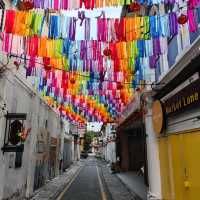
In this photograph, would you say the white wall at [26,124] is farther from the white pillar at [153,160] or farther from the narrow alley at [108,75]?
the white pillar at [153,160]

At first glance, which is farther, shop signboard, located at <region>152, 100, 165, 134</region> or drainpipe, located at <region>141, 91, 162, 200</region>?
drainpipe, located at <region>141, 91, 162, 200</region>

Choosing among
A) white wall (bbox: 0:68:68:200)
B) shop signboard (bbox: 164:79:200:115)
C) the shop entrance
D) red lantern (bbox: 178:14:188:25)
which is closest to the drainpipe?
the shop entrance

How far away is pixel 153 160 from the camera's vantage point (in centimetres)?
1080

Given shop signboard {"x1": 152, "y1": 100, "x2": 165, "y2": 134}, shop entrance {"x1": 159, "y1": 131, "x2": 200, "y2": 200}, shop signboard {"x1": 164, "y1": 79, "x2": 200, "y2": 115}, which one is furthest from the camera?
shop signboard {"x1": 152, "y1": 100, "x2": 165, "y2": 134}

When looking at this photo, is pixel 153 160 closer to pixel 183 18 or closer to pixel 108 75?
pixel 108 75

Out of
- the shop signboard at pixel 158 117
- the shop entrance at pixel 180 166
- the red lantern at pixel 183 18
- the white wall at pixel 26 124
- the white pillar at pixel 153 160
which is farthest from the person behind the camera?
the white pillar at pixel 153 160

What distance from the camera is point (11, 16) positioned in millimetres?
7223

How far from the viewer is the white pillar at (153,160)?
1050 cm

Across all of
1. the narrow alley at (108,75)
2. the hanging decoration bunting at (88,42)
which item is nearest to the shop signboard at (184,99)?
the narrow alley at (108,75)

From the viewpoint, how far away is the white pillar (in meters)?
10.5

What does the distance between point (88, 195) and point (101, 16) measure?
9584 millimetres

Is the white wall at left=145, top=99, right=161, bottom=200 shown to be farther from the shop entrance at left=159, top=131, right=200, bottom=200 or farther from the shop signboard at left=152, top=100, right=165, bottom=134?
the shop signboard at left=152, top=100, right=165, bottom=134

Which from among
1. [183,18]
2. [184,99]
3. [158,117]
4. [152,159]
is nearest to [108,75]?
[158,117]

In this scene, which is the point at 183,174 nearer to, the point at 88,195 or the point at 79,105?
the point at 88,195
